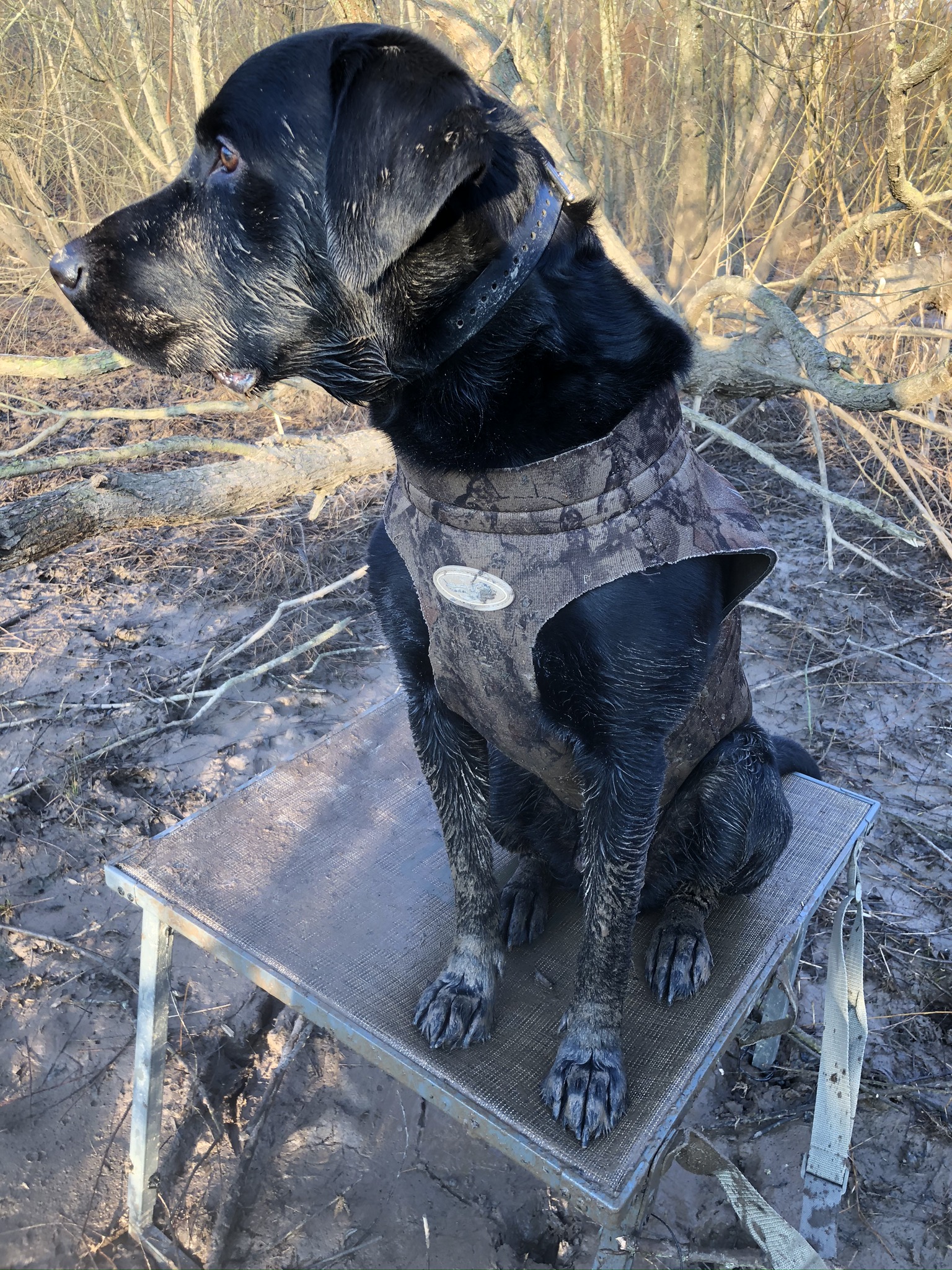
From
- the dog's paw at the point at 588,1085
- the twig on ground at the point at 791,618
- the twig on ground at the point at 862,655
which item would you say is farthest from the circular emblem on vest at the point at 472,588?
the twig on ground at the point at 791,618

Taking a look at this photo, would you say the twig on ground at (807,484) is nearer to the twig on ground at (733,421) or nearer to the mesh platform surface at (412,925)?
the twig on ground at (733,421)

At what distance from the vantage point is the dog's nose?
1.57m

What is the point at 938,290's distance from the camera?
4.04 m

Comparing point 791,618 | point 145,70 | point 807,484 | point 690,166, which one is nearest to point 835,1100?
point 807,484

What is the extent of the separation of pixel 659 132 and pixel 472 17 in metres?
2.97

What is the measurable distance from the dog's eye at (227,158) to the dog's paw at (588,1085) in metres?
1.69

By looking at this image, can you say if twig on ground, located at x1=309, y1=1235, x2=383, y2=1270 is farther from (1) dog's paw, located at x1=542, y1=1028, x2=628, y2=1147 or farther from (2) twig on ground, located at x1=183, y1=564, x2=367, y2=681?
(2) twig on ground, located at x1=183, y1=564, x2=367, y2=681

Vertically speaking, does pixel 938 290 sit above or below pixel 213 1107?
above

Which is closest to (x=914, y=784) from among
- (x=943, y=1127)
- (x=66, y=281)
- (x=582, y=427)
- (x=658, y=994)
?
(x=943, y=1127)

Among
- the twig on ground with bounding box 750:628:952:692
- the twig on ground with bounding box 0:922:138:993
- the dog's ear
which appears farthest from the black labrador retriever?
the twig on ground with bounding box 750:628:952:692

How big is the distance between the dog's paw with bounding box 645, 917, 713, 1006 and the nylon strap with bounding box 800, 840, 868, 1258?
1.26ft

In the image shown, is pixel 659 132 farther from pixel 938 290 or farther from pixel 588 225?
pixel 588 225

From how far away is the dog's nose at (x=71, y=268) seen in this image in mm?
1569

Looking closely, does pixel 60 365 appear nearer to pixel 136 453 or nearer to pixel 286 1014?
pixel 136 453
